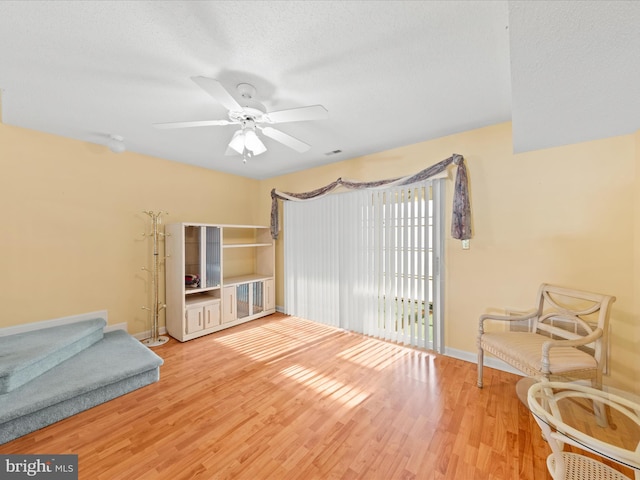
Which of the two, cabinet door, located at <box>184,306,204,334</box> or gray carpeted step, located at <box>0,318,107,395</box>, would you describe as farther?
cabinet door, located at <box>184,306,204,334</box>

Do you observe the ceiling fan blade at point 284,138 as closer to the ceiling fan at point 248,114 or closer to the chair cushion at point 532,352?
the ceiling fan at point 248,114

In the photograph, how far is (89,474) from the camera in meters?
1.43

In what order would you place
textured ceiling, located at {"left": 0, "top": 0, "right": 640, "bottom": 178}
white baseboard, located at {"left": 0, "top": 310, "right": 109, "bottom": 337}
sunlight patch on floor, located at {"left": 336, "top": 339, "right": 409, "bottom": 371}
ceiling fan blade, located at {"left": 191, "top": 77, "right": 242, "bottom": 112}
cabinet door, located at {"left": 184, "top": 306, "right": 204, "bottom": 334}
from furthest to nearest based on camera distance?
cabinet door, located at {"left": 184, "top": 306, "right": 204, "bottom": 334}, sunlight patch on floor, located at {"left": 336, "top": 339, "right": 409, "bottom": 371}, white baseboard, located at {"left": 0, "top": 310, "right": 109, "bottom": 337}, ceiling fan blade, located at {"left": 191, "top": 77, "right": 242, "bottom": 112}, textured ceiling, located at {"left": 0, "top": 0, "right": 640, "bottom": 178}

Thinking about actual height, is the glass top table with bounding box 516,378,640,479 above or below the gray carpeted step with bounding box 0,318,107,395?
above

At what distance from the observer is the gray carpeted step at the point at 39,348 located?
196cm

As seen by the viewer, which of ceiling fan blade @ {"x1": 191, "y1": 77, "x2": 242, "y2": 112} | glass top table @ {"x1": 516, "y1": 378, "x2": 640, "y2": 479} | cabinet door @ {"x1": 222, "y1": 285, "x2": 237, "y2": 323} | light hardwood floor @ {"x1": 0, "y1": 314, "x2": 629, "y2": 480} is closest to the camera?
glass top table @ {"x1": 516, "y1": 378, "x2": 640, "y2": 479}

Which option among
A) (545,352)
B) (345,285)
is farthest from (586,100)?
(345,285)

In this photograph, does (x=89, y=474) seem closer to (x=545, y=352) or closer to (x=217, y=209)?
(x=545, y=352)

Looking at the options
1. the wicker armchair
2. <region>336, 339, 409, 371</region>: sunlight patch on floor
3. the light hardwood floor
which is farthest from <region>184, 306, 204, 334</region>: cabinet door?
the wicker armchair

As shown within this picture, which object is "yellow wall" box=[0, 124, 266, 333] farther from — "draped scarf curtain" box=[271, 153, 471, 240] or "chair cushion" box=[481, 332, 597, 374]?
"chair cushion" box=[481, 332, 597, 374]

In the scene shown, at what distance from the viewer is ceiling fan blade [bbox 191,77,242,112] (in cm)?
137

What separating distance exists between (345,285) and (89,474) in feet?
9.58

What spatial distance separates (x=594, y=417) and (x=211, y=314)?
3.76 meters

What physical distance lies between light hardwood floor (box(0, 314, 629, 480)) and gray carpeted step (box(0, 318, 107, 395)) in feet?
1.76
